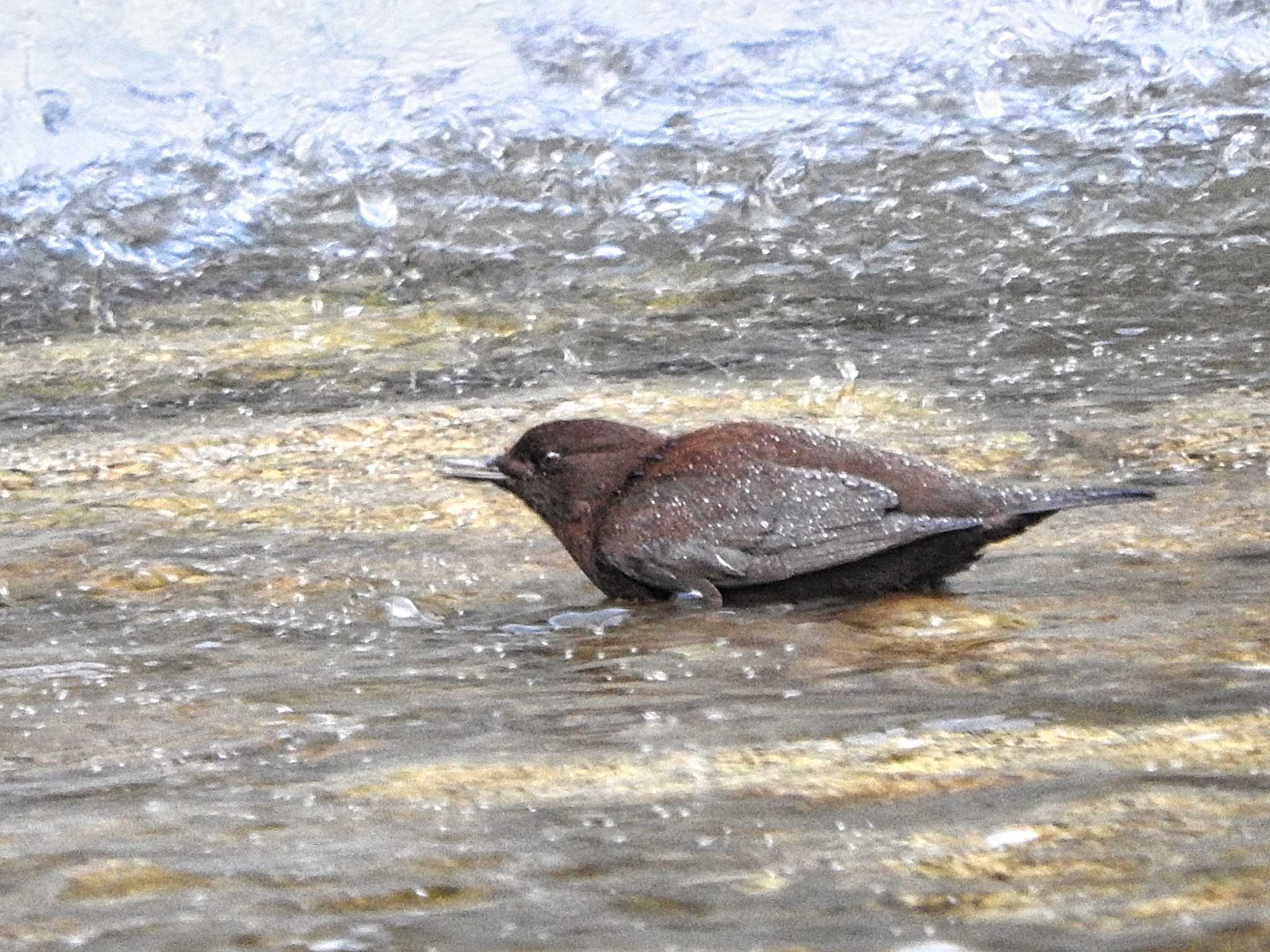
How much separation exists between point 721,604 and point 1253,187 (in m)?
8.89

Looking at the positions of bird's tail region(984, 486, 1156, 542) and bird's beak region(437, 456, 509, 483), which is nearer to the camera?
bird's tail region(984, 486, 1156, 542)

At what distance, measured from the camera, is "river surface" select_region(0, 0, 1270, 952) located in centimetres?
320

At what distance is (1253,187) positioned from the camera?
13578 millimetres

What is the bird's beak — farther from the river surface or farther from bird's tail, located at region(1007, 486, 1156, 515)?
bird's tail, located at region(1007, 486, 1156, 515)

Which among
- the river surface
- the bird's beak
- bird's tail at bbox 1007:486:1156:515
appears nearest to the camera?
the river surface

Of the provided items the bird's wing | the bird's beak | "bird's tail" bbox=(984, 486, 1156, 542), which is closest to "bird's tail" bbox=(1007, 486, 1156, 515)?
"bird's tail" bbox=(984, 486, 1156, 542)

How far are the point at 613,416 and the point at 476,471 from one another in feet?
9.10

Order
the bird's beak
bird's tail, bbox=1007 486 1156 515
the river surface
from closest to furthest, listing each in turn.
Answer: the river surface < bird's tail, bbox=1007 486 1156 515 < the bird's beak

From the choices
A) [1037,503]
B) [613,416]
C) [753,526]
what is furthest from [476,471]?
[613,416]

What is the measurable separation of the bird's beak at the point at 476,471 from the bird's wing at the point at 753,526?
49cm

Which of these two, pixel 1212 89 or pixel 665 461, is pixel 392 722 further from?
pixel 1212 89

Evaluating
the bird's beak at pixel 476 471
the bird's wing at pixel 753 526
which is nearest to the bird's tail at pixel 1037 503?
the bird's wing at pixel 753 526

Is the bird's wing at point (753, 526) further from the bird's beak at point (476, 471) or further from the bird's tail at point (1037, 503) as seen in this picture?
the bird's beak at point (476, 471)

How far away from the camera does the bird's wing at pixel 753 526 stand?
17.5 feet
